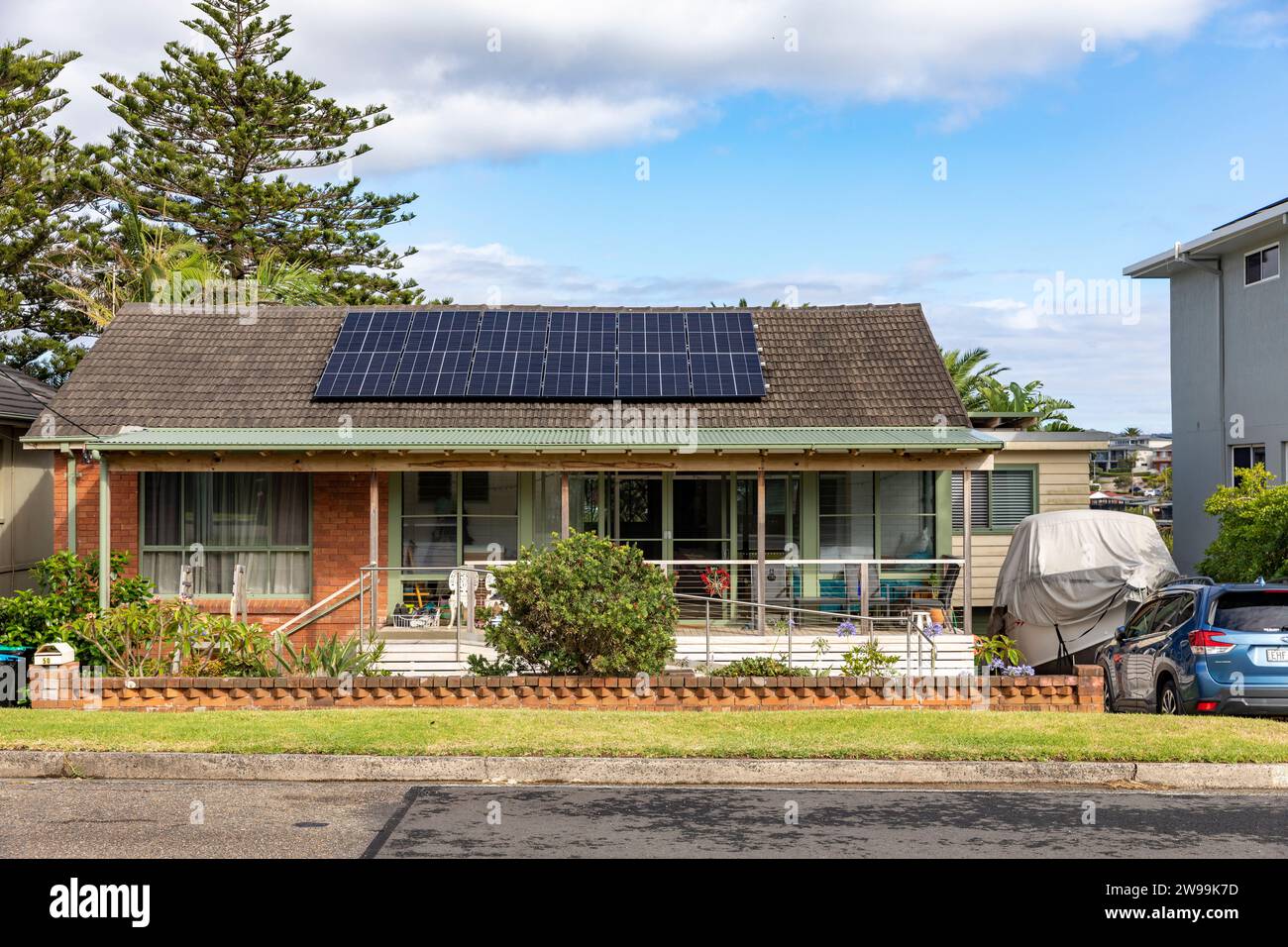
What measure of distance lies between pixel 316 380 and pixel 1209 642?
41.5 feet

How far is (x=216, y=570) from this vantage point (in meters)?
17.7

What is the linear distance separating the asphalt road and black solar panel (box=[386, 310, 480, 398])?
972cm

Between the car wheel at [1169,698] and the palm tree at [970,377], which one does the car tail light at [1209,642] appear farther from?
the palm tree at [970,377]

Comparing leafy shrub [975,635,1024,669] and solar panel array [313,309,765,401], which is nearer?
leafy shrub [975,635,1024,669]

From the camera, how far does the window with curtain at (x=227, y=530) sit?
1767cm

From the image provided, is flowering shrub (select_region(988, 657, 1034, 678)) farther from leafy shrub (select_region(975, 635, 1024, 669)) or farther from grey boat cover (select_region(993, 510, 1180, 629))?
grey boat cover (select_region(993, 510, 1180, 629))

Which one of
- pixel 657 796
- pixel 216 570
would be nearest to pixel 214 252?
pixel 216 570

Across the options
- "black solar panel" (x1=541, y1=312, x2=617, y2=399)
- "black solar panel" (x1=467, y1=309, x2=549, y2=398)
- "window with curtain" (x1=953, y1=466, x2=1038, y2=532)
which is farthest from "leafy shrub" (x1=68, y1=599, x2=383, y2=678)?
"window with curtain" (x1=953, y1=466, x2=1038, y2=532)

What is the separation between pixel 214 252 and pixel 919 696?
31952 mm

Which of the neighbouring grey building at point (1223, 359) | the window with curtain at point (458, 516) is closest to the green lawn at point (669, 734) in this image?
the window with curtain at point (458, 516)

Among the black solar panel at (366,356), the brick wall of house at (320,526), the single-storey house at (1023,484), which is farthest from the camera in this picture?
the single-storey house at (1023,484)

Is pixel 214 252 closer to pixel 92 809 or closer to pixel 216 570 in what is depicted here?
pixel 216 570

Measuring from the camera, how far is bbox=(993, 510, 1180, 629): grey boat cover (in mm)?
17984

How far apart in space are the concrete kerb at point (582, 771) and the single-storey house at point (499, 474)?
22.5 feet
